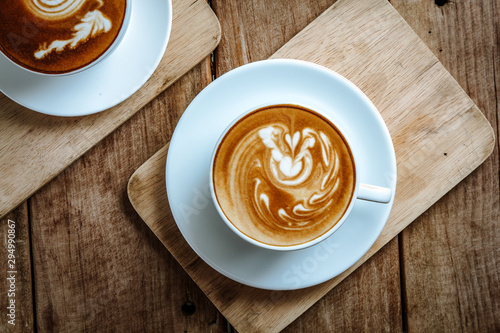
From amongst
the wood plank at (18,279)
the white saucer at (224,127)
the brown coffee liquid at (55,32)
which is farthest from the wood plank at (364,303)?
the brown coffee liquid at (55,32)

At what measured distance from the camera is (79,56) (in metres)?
0.90

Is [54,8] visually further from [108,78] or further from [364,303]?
[364,303]

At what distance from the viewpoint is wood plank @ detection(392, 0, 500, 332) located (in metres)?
1.09

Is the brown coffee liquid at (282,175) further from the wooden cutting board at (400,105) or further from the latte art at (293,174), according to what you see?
the wooden cutting board at (400,105)

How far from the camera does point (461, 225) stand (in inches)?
43.1

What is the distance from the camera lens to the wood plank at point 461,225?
1.09 metres

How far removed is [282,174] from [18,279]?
2.64ft

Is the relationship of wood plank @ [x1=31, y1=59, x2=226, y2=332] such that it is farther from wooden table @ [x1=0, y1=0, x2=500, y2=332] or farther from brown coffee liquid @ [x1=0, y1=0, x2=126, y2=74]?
brown coffee liquid @ [x1=0, y1=0, x2=126, y2=74]

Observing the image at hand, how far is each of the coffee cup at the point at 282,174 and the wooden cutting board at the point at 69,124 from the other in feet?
1.01

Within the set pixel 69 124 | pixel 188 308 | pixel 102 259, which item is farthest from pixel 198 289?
pixel 69 124

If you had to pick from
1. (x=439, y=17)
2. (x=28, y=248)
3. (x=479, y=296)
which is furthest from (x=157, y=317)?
(x=439, y=17)

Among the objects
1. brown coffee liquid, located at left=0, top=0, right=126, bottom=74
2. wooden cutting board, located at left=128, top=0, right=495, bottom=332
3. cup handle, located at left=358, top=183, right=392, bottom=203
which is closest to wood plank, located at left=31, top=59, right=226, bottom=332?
wooden cutting board, located at left=128, top=0, right=495, bottom=332

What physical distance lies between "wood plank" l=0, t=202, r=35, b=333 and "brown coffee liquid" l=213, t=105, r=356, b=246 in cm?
62

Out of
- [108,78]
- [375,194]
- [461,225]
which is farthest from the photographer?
[461,225]
